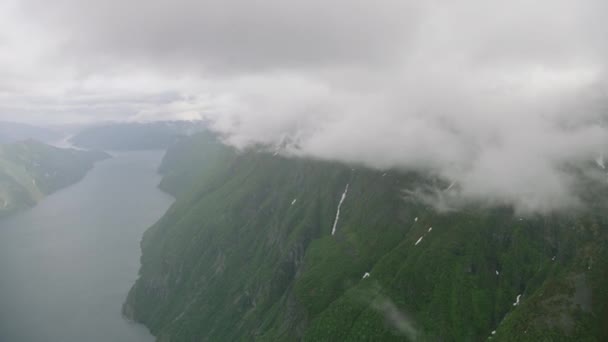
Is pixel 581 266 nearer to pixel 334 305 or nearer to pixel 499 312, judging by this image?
pixel 499 312

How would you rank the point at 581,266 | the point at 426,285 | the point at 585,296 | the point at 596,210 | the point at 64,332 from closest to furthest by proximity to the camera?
the point at 585,296, the point at 581,266, the point at 426,285, the point at 596,210, the point at 64,332

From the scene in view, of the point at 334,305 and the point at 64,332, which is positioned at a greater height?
the point at 334,305

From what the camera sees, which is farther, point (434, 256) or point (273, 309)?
point (273, 309)

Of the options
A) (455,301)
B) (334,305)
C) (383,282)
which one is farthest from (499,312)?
(334,305)

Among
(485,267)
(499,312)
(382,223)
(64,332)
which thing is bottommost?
(64,332)

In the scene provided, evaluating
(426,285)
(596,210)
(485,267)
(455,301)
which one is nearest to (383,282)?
(426,285)

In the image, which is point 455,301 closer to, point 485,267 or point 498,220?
point 485,267

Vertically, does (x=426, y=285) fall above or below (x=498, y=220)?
below

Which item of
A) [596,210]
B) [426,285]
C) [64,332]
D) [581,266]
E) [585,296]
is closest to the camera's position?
[585,296]

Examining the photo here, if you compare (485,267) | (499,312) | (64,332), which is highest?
(485,267)
